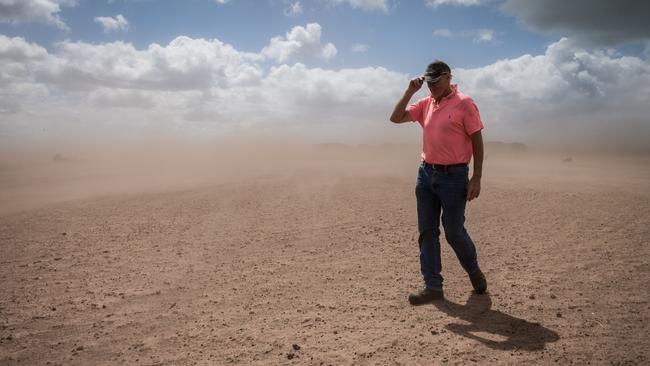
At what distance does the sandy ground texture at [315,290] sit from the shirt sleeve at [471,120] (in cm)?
178

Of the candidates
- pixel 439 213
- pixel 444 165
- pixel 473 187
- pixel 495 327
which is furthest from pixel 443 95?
pixel 495 327

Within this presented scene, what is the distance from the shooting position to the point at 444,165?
4.03 meters

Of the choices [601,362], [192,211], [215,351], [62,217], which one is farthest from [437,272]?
[62,217]

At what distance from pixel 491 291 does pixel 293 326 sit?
225cm

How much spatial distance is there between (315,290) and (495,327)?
1962 millimetres

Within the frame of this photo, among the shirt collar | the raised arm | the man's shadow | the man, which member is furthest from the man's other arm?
the man's shadow

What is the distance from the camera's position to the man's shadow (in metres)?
3.51

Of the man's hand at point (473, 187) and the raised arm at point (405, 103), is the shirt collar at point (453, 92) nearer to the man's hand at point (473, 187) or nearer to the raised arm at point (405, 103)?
the raised arm at point (405, 103)

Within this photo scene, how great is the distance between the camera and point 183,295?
192 inches

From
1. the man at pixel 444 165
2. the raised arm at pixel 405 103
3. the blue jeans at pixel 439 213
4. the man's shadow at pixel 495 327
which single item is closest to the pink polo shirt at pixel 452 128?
the man at pixel 444 165

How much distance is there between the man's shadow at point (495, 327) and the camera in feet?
11.5

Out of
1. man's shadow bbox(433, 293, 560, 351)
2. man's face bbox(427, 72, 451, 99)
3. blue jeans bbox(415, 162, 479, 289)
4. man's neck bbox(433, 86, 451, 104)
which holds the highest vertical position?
man's face bbox(427, 72, 451, 99)

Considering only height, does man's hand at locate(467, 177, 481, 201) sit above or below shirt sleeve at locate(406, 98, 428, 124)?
below

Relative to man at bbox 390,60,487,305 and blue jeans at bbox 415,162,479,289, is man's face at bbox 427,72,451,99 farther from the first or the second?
blue jeans at bbox 415,162,479,289
